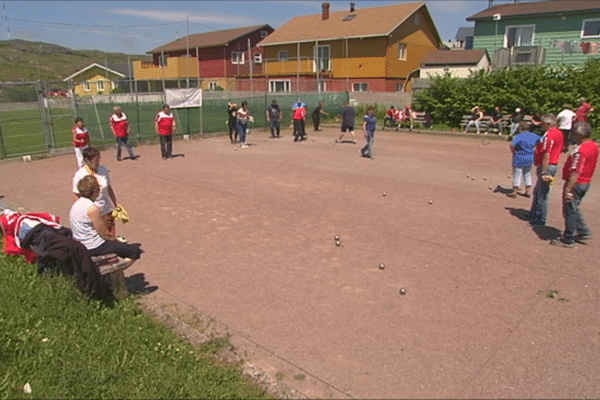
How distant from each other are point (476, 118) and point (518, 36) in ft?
38.5

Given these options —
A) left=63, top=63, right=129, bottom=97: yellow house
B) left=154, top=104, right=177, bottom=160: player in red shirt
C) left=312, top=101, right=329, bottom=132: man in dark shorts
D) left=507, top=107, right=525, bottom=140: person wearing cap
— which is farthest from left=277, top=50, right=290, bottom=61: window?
left=154, top=104, right=177, bottom=160: player in red shirt

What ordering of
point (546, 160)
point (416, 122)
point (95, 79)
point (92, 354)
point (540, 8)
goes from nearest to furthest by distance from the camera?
point (92, 354) < point (546, 160) < point (416, 122) < point (540, 8) < point (95, 79)

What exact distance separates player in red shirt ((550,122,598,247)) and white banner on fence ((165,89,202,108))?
1631 centimetres

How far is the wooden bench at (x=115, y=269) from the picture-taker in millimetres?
4906

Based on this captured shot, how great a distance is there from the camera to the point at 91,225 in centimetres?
504

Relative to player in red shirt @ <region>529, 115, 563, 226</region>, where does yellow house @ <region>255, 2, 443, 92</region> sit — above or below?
above

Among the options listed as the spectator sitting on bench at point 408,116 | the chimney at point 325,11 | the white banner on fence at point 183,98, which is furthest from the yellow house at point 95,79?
the chimney at point 325,11

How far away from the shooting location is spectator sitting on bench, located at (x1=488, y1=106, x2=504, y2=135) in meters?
20.8

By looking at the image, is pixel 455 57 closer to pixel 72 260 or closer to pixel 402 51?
pixel 402 51

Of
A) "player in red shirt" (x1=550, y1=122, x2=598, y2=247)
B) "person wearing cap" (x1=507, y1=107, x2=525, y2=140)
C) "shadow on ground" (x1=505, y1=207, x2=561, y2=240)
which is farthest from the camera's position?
"person wearing cap" (x1=507, y1=107, x2=525, y2=140)

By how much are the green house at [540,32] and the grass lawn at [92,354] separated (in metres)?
26.6

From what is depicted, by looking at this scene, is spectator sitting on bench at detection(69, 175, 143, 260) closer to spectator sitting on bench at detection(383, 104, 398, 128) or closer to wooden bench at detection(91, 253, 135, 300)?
wooden bench at detection(91, 253, 135, 300)

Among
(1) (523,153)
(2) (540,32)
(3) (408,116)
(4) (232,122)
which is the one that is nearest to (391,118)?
(3) (408,116)

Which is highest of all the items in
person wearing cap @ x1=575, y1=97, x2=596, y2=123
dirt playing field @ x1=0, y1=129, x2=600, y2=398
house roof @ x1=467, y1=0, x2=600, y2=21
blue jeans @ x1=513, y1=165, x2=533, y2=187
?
house roof @ x1=467, y1=0, x2=600, y2=21
